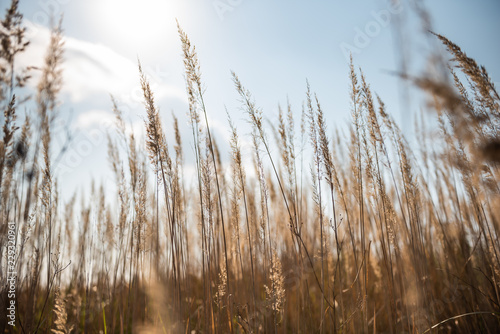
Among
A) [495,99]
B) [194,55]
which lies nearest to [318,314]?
[495,99]

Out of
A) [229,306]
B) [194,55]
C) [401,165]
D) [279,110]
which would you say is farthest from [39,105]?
[401,165]

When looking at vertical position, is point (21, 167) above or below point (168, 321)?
above

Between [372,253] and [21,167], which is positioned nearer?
[21,167]

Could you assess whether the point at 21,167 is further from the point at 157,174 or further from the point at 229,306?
the point at 229,306

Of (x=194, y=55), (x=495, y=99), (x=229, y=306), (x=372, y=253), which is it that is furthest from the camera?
(x=372, y=253)

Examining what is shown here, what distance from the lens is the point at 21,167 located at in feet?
8.02

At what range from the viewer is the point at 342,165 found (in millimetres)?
3777

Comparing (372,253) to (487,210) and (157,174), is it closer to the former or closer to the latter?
(487,210)

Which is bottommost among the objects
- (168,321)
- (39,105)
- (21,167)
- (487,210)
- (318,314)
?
(318,314)

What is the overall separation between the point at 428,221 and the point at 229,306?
2377 millimetres

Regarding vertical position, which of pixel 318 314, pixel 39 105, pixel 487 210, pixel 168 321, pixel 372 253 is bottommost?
pixel 318 314

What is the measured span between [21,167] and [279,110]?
7.07 feet

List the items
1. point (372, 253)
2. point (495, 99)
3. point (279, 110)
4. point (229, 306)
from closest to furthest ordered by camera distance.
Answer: point (495, 99), point (229, 306), point (279, 110), point (372, 253)

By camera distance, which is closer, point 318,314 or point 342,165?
point 318,314
